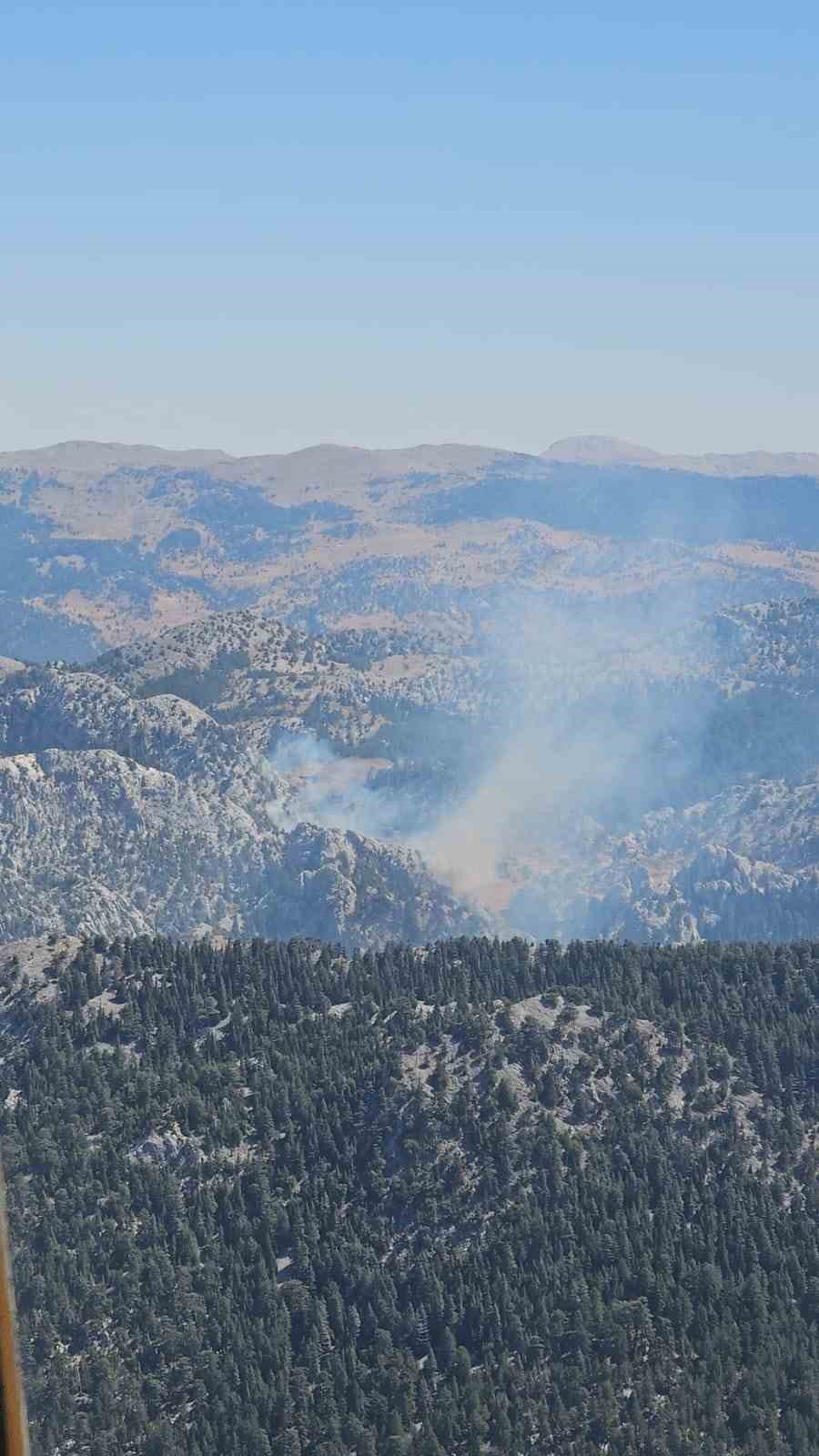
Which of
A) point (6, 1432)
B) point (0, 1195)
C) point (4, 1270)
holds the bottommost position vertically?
point (6, 1432)

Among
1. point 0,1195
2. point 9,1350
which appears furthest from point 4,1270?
point 0,1195

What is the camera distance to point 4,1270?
40.1ft

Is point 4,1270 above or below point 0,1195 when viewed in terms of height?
below

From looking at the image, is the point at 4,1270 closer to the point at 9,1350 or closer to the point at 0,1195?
the point at 9,1350

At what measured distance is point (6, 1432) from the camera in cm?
1189

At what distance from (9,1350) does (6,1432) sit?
541 millimetres

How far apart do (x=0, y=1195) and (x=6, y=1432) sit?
8.13ft

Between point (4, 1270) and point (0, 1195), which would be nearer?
point (4, 1270)

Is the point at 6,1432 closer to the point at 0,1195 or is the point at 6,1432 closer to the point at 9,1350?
the point at 9,1350

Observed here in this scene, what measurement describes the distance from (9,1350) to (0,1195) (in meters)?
2.35

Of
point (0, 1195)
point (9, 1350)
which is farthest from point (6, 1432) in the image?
point (0, 1195)

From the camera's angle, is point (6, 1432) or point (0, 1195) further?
point (0, 1195)

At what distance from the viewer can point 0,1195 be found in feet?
46.3

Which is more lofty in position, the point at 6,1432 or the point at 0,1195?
the point at 0,1195
